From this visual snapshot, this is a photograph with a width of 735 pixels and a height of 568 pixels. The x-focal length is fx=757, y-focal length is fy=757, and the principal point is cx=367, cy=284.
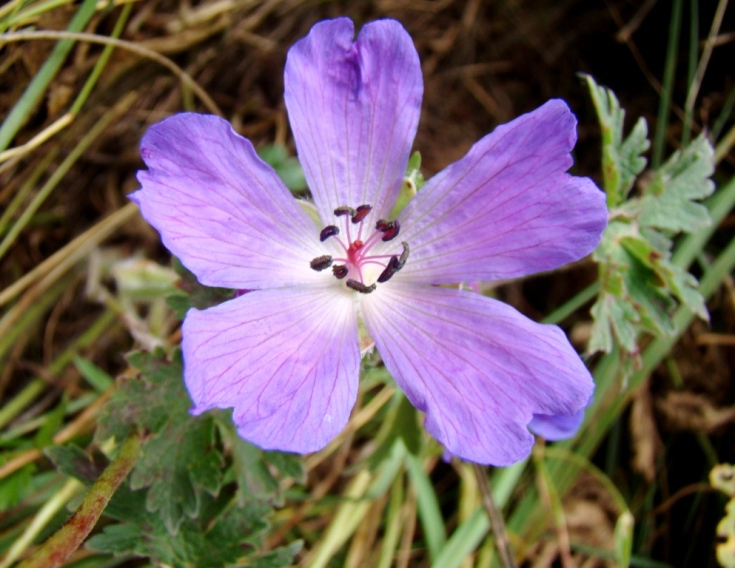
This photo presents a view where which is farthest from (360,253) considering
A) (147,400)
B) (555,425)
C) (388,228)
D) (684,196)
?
(684,196)

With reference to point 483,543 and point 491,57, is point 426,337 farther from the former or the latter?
point 491,57

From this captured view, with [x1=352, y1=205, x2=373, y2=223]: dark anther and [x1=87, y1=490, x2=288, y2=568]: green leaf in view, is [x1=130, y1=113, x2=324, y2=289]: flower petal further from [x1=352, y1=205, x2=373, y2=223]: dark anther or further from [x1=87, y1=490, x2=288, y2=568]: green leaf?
[x1=87, y1=490, x2=288, y2=568]: green leaf

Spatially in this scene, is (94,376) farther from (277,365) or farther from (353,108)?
(353,108)

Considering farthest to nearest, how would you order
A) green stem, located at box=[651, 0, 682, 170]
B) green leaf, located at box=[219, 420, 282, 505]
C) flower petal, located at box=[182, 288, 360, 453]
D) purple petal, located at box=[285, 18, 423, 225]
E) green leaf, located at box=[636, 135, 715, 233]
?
green stem, located at box=[651, 0, 682, 170]
green leaf, located at box=[636, 135, 715, 233]
green leaf, located at box=[219, 420, 282, 505]
purple petal, located at box=[285, 18, 423, 225]
flower petal, located at box=[182, 288, 360, 453]

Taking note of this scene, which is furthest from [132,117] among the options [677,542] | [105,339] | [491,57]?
[677,542]

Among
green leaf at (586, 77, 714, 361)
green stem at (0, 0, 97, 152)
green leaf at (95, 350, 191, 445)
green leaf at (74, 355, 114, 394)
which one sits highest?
green stem at (0, 0, 97, 152)

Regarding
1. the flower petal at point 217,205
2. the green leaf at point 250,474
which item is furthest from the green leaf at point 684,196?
the green leaf at point 250,474

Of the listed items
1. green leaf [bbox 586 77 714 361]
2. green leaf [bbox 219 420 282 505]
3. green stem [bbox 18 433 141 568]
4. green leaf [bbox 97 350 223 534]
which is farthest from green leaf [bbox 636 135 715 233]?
green stem [bbox 18 433 141 568]
